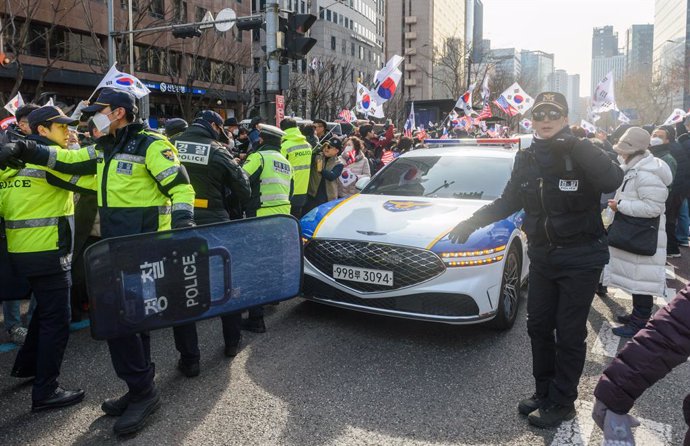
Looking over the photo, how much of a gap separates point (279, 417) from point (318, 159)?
190 inches

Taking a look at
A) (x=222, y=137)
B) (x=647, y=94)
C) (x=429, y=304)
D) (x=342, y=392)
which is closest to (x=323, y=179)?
(x=222, y=137)

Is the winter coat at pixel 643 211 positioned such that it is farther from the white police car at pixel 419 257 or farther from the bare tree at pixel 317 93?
the bare tree at pixel 317 93

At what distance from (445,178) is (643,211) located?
187cm

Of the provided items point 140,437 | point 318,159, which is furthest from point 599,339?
point 318,159

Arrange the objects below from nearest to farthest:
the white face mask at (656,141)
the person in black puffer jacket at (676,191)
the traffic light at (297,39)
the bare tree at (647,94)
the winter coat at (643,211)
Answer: the winter coat at (643,211), the white face mask at (656,141), the person in black puffer jacket at (676,191), the traffic light at (297,39), the bare tree at (647,94)

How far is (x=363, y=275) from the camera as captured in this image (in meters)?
4.89

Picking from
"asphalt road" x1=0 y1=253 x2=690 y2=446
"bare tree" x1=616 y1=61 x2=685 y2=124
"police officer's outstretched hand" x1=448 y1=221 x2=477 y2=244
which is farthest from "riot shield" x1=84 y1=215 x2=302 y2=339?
"bare tree" x1=616 y1=61 x2=685 y2=124

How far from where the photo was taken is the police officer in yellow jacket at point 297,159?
719cm

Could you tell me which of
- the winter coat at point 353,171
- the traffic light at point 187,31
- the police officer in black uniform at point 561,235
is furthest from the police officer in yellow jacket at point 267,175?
the traffic light at point 187,31

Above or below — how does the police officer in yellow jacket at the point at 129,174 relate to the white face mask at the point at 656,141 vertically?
below

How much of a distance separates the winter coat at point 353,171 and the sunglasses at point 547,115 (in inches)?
192

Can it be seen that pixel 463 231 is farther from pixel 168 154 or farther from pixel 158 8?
pixel 158 8

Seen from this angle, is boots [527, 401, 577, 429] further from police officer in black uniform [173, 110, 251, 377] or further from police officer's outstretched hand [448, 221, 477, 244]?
police officer in black uniform [173, 110, 251, 377]

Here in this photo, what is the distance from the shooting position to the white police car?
4.66 meters
